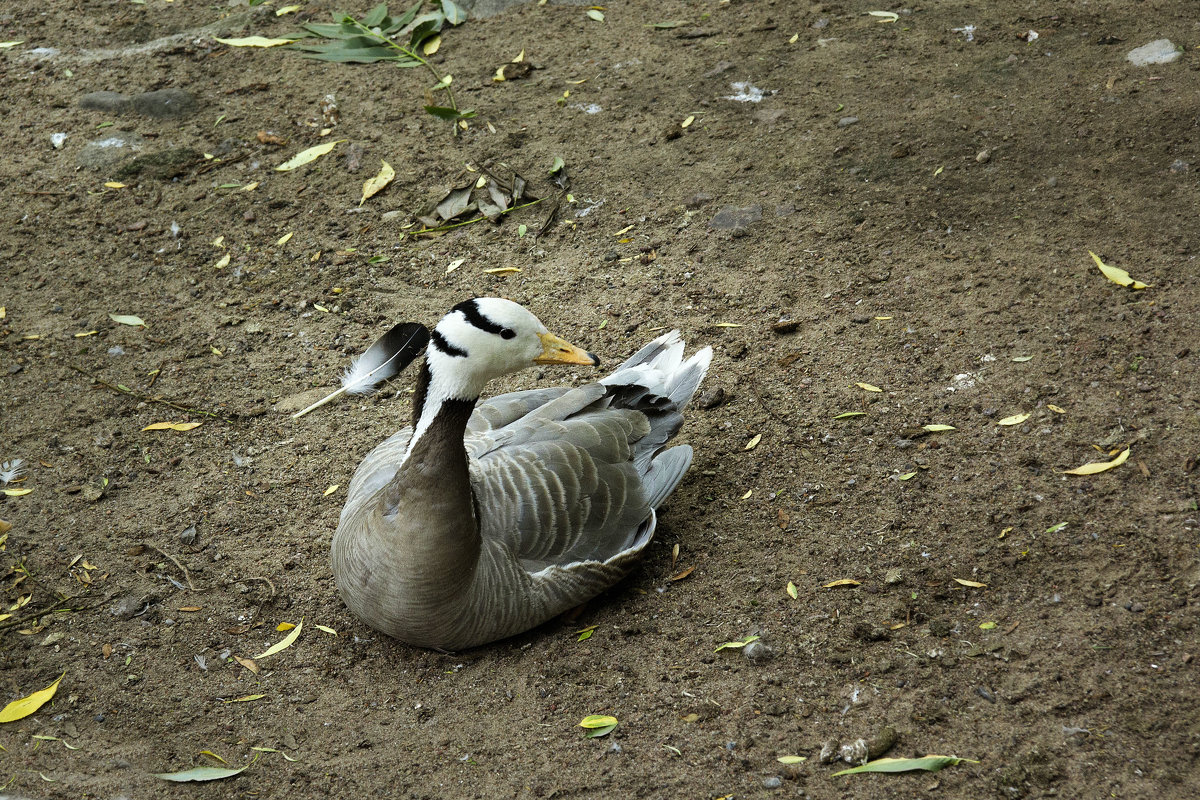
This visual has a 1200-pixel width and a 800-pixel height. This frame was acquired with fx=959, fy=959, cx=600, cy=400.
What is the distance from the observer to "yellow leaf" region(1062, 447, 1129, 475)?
3443 mm

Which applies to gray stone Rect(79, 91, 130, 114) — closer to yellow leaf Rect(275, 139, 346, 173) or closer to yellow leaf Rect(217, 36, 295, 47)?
yellow leaf Rect(217, 36, 295, 47)

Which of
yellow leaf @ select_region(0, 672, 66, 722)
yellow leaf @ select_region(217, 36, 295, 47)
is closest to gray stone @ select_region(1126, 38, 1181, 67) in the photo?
yellow leaf @ select_region(217, 36, 295, 47)

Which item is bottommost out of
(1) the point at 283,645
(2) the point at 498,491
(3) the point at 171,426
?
(1) the point at 283,645

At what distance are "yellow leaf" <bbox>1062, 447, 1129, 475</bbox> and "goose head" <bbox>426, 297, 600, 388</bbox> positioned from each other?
6.61 feet

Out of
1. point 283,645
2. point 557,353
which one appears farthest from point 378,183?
point 283,645

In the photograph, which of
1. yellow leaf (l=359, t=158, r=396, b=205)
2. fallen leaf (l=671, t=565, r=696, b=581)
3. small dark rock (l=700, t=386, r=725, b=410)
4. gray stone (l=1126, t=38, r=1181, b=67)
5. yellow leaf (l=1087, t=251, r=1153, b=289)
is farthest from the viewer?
yellow leaf (l=359, t=158, r=396, b=205)

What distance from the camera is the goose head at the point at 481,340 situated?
10.2 ft

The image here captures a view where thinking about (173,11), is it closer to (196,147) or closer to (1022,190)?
(196,147)

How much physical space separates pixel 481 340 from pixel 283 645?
4.63 feet

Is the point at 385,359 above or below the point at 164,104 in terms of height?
below

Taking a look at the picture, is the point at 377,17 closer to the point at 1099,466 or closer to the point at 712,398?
the point at 712,398

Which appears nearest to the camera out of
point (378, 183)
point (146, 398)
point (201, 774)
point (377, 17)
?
point (201, 774)

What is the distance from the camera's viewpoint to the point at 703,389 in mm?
4461

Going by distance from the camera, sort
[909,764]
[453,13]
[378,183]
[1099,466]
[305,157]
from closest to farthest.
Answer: [909,764] → [1099,466] → [378,183] → [305,157] → [453,13]
